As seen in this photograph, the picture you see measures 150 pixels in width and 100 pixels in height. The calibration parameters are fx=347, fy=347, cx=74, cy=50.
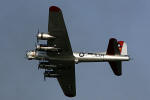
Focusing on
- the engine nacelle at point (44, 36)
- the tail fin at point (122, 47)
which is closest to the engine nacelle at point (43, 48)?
the engine nacelle at point (44, 36)

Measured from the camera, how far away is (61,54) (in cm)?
4528

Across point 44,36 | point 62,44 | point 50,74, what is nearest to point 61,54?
point 62,44

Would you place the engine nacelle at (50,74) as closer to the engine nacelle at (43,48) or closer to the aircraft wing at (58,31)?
the aircraft wing at (58,31)

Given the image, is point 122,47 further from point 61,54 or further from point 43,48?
point 43,48

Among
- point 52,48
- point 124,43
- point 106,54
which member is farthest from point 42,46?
point 124,43

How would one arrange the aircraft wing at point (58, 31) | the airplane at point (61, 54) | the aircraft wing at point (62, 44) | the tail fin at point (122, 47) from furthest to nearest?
the tail fin at point (122, 47)
the airplane at point (61, 54)
the aircraft wing at point (62, 44)
the aircraft wing at point (58, 31)

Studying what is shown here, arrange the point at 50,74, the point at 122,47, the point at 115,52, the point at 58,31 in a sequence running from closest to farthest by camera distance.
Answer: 1. the point at 58,31
2. the point at 115,52
3. the point at 122,47
4. the point at 50,74

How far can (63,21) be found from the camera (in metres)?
42.1

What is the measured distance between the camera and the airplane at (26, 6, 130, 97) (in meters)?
43.0

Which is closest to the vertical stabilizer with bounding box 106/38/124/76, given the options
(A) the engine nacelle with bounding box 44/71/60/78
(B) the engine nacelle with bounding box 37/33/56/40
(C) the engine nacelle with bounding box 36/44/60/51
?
(C) the engine nacelle with bounding box 36/44/60/51

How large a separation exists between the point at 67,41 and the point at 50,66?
4619 mm

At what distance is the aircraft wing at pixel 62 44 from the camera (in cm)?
4191

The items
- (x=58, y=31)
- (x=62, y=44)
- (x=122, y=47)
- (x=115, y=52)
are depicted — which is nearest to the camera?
(x=58, y=31)

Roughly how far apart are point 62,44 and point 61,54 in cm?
162
